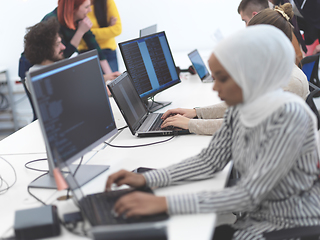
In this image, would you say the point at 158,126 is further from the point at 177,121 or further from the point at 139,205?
the point at 139,205

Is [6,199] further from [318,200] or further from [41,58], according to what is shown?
[41,58]

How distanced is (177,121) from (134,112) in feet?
0.74

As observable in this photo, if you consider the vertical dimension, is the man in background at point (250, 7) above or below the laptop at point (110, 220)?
above

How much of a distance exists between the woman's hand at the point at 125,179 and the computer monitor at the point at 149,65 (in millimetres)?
986

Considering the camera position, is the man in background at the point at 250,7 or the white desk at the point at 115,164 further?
the man in background at the point at 250,7

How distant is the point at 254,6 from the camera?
A: 8.68ft

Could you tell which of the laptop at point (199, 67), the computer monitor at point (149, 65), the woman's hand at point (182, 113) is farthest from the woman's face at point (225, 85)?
the laptop at point (199, 67)

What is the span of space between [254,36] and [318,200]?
502 mm

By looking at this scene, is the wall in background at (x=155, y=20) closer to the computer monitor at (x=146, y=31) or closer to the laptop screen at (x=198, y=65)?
the computer monitor at (x=146, y=31)

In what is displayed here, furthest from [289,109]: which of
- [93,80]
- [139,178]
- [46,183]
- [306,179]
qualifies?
[46,183]

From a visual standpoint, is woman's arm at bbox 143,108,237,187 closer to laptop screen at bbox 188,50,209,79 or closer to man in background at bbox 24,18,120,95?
man in background at bbox 24,18,120,95

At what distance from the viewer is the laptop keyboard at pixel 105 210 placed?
36.4 inches

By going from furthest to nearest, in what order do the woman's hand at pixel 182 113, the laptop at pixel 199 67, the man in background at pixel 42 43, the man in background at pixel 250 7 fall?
the laptop at pixel 199 67
the man in background at pixel 250 7
the man in background at pixel 42 43
the woman's hand at pixel 182 113

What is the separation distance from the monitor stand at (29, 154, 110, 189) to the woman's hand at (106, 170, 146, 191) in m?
0.19
